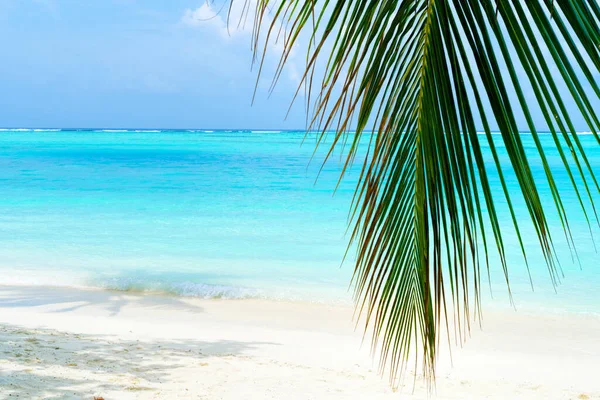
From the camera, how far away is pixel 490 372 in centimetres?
574

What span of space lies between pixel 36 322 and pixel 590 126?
6.89 m

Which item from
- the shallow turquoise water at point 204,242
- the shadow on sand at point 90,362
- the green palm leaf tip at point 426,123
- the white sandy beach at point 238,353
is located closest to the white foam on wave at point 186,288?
the shallow turquoise water at point 204,242

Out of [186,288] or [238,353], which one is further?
[186,288]

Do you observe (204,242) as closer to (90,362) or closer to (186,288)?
(186,288)

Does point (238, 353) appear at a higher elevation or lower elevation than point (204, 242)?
higher

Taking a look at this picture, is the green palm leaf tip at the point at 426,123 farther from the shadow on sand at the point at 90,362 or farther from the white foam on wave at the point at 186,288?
the white foam on wave at the point at 186,288

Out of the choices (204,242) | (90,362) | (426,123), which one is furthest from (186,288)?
(426,123)

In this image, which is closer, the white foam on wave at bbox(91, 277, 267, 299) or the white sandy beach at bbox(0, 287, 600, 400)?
the white sandy beach at bbox(0, 287, 600, 400)

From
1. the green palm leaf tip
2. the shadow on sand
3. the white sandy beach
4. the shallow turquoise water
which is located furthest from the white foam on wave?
the green palm leaf tip

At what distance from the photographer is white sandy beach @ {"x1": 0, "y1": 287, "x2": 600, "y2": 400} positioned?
4547 millimetres

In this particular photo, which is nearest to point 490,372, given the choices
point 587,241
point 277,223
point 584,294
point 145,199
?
point 584,294

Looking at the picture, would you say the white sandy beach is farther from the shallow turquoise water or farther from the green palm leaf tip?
the green palm leaf tip

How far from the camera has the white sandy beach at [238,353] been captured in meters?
4.55

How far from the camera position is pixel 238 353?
5934 mm
